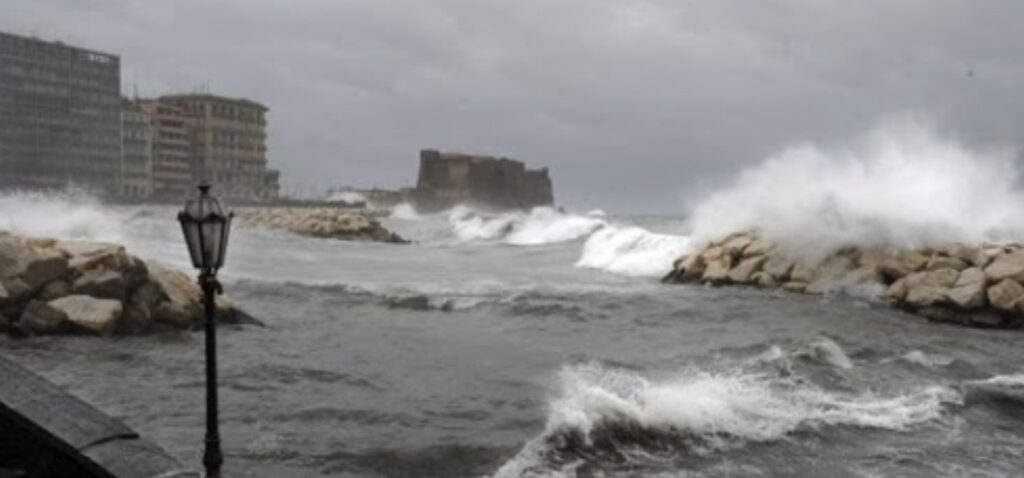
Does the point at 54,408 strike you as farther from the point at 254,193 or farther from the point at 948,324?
the point at 254,193

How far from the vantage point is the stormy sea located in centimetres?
763

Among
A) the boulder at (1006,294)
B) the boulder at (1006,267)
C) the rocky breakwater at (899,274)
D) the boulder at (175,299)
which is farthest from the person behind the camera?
the boulder at (1006,267)

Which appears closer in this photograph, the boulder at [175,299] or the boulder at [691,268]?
the boulder at [175,299]

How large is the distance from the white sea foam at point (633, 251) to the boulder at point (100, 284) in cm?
1568

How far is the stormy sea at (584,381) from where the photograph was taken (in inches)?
300

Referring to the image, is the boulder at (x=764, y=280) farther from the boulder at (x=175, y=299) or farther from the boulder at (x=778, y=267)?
the boulder at (x=175, y=299)

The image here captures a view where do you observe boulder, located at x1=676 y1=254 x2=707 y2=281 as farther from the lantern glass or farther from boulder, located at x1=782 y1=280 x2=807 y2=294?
the lantern glass

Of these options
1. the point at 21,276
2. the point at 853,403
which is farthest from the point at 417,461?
the point at 21,276

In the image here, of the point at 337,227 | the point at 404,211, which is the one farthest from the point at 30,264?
the point at 404,211

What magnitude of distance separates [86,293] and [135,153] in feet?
373

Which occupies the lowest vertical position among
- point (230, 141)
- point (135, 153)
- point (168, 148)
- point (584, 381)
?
point (584, 381)

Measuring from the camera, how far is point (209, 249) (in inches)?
208

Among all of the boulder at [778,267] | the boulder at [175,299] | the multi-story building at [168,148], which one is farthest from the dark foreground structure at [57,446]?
the multi-story building at [168,148]

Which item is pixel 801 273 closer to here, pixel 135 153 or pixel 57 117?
pixel 57 117
